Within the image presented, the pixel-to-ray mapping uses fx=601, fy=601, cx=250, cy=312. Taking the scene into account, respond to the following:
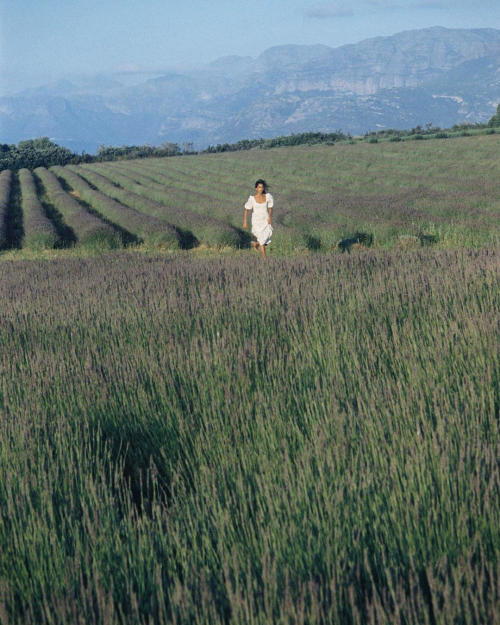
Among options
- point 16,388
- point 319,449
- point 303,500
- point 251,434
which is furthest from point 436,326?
point 16,388

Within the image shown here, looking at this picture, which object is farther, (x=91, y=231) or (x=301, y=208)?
(x=301, y=208)

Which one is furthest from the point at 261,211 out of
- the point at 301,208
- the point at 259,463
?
the point at 259,463

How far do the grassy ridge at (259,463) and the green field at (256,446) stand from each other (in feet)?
0.04

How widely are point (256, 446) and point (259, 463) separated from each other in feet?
0.86

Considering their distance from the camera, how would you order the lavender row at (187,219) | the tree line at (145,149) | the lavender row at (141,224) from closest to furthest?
the lavender row at (187,219) < the lavender row at (141,224) < the tree line at (145,149)

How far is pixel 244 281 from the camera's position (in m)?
5.59

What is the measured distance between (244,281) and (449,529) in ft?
13.9

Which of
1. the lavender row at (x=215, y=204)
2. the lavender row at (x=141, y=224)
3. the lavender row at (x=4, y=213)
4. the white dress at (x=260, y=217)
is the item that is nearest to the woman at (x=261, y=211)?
the white dress at (x=260, y=217)

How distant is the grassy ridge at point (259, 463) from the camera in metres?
Answer: 1.31

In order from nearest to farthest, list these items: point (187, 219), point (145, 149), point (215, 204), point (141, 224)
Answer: point (141, 224) → point (187, 219) → point (215, 204) → point (145, 149)

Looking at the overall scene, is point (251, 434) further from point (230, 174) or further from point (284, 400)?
point (230, 174)

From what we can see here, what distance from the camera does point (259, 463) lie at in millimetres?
1868

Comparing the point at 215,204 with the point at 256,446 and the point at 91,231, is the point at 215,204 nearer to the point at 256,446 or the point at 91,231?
the point at 91,231

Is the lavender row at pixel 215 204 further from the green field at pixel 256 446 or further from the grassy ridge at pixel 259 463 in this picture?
the grassy ridge at pixel 259 463
